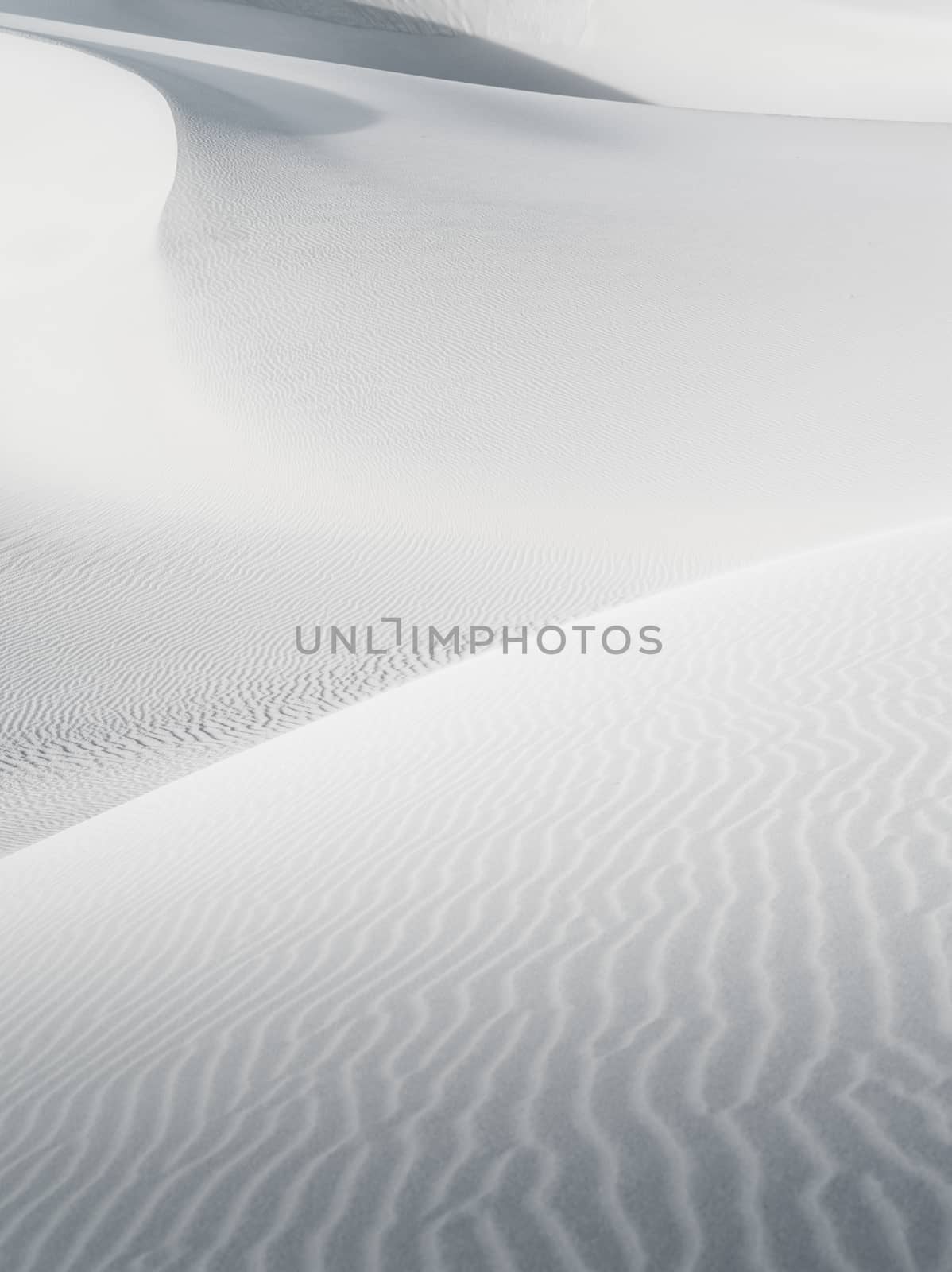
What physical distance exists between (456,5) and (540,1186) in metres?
46.6

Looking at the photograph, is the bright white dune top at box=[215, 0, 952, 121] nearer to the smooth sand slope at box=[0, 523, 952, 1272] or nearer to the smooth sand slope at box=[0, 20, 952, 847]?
the smooth sand slope at box=[0, 20, 952, 847]

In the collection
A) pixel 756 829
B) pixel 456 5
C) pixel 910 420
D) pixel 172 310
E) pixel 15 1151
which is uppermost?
pixel 456 5

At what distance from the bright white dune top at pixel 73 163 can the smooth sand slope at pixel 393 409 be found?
213 mm

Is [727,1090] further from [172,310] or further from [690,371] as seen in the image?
[172,310]

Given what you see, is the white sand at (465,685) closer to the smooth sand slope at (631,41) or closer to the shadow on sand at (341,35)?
the smooth sand slope at (631,41)

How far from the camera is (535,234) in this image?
19.4m

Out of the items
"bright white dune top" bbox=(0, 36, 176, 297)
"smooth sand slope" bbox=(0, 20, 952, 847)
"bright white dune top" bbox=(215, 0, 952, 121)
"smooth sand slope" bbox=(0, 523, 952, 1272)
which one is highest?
"bright white dune top" bbox=(215, 0, 952, 121)

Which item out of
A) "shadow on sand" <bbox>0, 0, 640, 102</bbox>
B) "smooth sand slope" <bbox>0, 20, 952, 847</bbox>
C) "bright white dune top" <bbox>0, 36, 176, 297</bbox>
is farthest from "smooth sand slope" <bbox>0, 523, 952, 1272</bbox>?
"shadow on sand" <bbox>0, 0, 640, 102</bbox>

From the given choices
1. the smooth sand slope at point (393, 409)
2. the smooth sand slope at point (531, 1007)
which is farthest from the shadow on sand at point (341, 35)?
the smooth sand slope at point (531, 1007)

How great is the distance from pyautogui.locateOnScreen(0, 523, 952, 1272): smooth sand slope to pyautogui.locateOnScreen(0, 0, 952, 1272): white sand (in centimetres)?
2

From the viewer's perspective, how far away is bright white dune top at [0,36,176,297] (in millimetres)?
19750

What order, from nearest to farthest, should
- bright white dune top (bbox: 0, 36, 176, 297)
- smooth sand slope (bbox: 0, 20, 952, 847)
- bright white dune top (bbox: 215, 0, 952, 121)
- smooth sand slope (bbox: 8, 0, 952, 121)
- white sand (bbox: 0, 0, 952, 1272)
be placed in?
1. white sand (bbox: 0, 0, 952, 1272)
2. smooth sand slope (bbox: 0, 20, 952, 847)
3. bright white dune top (bbox: 0, 36, 176, 297)
4. bright white dune top (bbox: 215, 0, 952, 121)
5. smooth sand slope (bbox: 8, 0, 952, 121)

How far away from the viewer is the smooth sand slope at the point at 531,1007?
2.72 m

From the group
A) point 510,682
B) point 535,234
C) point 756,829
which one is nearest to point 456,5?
point 535,234
